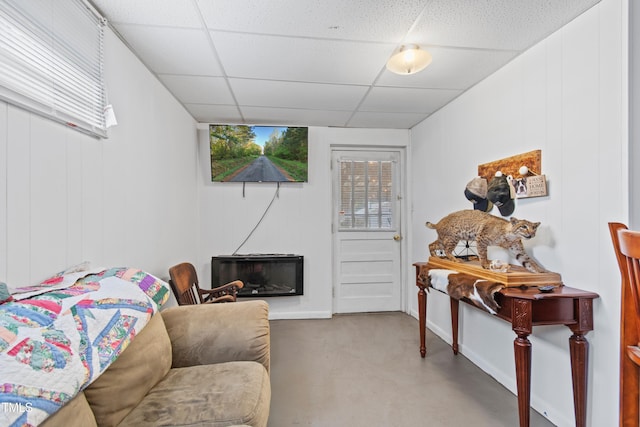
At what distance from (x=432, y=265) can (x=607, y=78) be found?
154 centimetres

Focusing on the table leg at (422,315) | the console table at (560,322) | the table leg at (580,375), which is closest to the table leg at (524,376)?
the console table at (560,322)

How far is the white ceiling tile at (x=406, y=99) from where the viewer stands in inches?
99.9

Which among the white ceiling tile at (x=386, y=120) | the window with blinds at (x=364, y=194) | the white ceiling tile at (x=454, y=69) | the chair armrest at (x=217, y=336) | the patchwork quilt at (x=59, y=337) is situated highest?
the white ceiling tile at (x=386, y=120)

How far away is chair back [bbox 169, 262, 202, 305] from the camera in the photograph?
7.37ft

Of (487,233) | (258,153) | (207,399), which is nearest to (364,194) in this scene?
(258,153)

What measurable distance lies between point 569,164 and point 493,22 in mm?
903

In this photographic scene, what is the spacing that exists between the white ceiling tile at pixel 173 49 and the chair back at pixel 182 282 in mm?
1513

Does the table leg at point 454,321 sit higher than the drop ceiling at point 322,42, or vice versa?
the drop ceiling at point 322,42

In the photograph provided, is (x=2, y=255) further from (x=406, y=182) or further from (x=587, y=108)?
(x=406, y=182)

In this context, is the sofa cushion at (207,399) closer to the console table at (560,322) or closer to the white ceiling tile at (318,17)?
the console table at (560,322)

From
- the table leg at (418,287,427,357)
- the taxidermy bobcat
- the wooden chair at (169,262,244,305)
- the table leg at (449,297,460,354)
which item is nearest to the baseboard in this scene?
the wooden chair at (169,262,244,305)

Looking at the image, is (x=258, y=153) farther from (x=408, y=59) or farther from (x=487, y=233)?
(x=487, y=233)

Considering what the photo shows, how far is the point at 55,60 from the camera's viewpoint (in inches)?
48.6

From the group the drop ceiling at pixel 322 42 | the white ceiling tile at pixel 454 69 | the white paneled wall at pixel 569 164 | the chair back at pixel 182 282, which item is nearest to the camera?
the white paneled wall at pixel 569 164
